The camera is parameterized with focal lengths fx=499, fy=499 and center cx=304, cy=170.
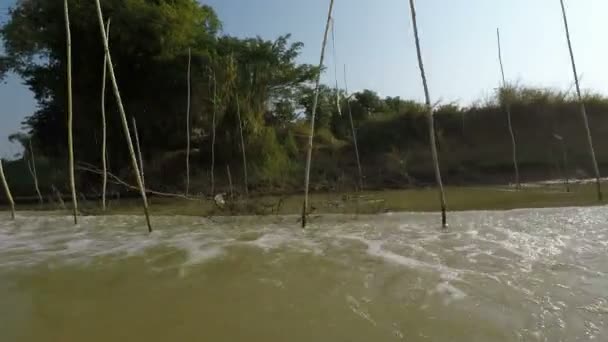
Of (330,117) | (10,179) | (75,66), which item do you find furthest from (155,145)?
(330,117)

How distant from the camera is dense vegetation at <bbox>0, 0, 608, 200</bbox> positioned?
13516 mm

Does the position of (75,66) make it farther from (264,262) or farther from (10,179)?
(264,262)

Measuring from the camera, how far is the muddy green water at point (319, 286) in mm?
2279

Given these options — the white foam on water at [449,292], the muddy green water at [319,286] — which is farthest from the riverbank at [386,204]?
the white foam on water at [449,292]

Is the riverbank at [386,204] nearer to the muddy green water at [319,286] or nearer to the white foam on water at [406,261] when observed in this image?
the muddy green water at [319,286]

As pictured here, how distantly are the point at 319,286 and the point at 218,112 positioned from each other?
1123 centimetres

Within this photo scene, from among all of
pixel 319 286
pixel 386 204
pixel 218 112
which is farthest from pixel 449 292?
pixel 218 112

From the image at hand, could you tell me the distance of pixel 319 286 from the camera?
9.87 ft

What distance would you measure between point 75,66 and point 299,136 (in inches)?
279

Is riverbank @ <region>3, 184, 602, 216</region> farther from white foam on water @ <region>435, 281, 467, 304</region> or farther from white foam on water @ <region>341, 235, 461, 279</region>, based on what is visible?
white foam on water @ <region>435, 281, 467, 304</region>

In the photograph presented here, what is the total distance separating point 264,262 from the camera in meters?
3.75

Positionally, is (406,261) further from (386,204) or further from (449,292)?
(386,204)

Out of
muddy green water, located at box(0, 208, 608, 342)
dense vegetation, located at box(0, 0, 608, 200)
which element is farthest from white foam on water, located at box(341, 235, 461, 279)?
dense vegetation, located at box(0, 0, 608, 200)

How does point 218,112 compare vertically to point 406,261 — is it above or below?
above
